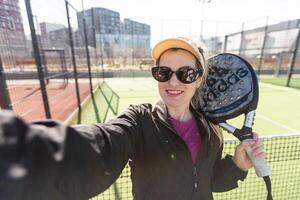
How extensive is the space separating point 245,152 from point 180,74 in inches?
22.7

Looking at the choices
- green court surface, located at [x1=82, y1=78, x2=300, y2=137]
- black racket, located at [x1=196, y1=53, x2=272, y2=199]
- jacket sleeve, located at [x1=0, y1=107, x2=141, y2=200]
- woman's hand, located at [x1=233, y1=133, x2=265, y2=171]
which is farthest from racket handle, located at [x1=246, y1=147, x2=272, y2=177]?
green court surface, located at [x1=82, y1=78, x2=300, y2=137]

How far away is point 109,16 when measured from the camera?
1870cm

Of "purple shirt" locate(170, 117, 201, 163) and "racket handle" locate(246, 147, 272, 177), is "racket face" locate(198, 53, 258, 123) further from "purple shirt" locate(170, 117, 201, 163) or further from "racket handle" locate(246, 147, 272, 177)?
"racket handle" locate(246, 147, 272, 177)

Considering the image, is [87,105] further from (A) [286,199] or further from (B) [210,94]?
(B) [210,94]

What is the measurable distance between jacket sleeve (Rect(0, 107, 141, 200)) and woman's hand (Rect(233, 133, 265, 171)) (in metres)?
0.80

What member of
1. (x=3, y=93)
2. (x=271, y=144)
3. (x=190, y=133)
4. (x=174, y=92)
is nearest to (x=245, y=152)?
(x=190, y=133)

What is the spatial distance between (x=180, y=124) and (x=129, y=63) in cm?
1860

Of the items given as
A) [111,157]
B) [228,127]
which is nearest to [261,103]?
[228,127]

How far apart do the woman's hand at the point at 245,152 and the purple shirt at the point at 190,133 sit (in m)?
0.25

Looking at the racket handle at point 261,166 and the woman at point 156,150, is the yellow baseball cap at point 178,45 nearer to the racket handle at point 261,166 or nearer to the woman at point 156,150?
the woman at point 156,150

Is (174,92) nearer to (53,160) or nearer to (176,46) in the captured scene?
(176,46)

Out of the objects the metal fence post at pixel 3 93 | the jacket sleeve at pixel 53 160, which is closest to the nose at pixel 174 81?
the jacket sleeve at pixel 53 160

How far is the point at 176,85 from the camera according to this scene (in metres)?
1.27

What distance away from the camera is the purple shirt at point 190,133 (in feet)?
4.31
